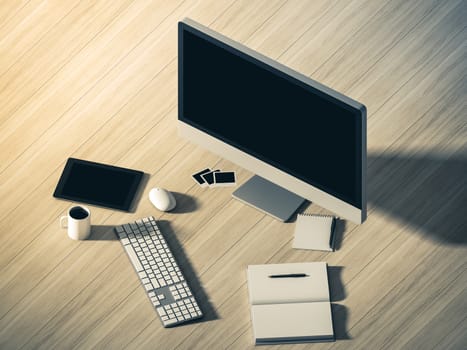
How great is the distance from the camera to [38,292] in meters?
3.36

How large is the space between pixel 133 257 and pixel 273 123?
2.05ft

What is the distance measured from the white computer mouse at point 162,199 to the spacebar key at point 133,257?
0.19m

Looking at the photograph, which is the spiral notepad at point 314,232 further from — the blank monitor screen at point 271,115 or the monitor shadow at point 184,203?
the monitor shadow at point 184,203

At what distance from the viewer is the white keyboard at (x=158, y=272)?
3.30 m

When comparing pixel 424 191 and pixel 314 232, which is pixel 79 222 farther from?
pixel 424 191

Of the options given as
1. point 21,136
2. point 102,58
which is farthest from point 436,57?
point 21,136

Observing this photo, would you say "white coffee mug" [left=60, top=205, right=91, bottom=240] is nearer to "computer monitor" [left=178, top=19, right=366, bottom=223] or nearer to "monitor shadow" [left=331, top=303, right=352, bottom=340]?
"computer monitor" [left=178, top=19, right=366, bottom=223]

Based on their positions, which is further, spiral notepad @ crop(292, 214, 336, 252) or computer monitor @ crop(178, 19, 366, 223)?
spiral notepad @ crop(292, 214, 336, 252)

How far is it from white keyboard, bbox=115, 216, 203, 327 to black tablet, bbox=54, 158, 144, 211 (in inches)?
4.9

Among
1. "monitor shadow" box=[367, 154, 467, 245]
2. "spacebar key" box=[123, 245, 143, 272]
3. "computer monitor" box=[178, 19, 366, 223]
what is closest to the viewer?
"computer monitor" box=[178, 19, 366, 223]

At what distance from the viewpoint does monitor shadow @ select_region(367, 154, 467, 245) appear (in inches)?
140

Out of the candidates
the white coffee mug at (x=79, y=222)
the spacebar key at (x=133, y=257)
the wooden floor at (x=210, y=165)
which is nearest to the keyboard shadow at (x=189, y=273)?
the wooden floor at (x=210, y=165)

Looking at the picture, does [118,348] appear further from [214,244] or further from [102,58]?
[102,58]

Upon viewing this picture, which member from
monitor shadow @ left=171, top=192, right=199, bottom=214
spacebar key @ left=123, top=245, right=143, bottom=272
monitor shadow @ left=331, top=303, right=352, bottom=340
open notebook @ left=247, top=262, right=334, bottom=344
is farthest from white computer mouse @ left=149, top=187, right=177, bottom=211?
monitor shadow @ left=331, top=303, right=352, bottom=340
